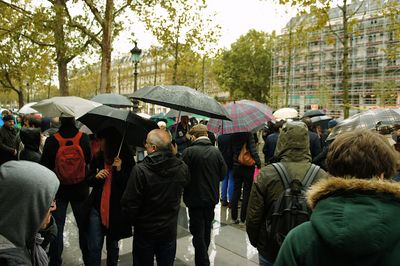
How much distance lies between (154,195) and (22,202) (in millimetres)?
1741

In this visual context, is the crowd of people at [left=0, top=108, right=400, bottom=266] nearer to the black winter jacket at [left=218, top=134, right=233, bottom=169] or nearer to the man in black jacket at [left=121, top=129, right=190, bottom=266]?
the man in black jacket at [left=121, top=129, right=190, bottom=266]

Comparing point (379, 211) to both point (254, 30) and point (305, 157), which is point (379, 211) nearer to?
point (305, 157)

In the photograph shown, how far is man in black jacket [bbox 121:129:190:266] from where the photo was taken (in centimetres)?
323

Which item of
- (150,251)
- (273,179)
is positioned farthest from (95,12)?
(273,179)

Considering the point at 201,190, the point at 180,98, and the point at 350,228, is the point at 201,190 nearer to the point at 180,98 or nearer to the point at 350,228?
the point at 180,98

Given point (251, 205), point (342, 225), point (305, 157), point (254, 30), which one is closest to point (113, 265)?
point (251, 205)

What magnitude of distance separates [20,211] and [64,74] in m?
14.2

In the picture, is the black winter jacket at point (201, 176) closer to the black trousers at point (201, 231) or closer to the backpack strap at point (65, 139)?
the black trousers at point (201, 231)

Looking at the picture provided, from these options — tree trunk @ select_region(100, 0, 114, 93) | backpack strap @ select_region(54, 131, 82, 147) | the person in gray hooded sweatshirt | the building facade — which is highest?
the building facade

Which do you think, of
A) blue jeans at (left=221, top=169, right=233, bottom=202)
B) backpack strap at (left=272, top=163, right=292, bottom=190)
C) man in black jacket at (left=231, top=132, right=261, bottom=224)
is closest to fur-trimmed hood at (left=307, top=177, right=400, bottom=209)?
backpack strap at (left=272, top=163, right=292, bottom=190)

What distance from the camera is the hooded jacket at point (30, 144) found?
4645 mm

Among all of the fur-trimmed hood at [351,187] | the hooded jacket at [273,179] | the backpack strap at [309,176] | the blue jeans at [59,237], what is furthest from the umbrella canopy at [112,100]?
the fur-trimmed hood at [351,187]

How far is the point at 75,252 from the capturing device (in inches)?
193

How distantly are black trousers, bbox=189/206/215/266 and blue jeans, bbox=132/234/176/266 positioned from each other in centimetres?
75
